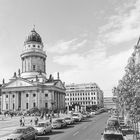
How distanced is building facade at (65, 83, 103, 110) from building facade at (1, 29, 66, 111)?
60.9m

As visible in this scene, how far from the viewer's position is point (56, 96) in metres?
111

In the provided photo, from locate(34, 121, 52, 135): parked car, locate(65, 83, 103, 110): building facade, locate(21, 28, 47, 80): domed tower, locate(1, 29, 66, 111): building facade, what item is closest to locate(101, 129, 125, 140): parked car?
locate(34, 121, 52, 135): parked car

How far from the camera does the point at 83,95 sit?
173875mm

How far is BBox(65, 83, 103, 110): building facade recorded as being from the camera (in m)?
172

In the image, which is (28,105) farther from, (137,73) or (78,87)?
(137,73)

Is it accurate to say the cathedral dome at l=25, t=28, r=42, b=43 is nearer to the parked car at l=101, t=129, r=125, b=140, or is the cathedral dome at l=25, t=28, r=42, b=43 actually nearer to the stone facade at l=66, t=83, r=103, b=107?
the stone facade at l=66, t=83, r=103, b=107

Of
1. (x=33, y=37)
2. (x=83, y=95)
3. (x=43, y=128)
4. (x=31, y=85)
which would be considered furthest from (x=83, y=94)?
(x=43, y=128)

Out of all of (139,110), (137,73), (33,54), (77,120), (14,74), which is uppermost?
(33,54)

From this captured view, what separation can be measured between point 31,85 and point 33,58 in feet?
43.4

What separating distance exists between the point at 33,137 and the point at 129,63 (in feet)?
39.1

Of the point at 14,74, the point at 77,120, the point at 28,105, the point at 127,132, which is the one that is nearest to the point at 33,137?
the point at 127,132

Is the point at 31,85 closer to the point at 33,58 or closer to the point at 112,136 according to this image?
the point at 33,58

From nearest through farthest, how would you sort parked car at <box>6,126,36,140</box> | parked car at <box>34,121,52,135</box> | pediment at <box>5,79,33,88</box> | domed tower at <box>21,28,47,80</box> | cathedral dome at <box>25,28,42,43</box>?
1. parked car at <box>6,126,36,140</box>
2. parked car at <box>34,121,52,135</box>
3. pediment at <box>5,79,33,88</box>
4. domed tower at <box>21,28,47,80</box>
5. cathedral dome at <box>25,28,42,43</box>

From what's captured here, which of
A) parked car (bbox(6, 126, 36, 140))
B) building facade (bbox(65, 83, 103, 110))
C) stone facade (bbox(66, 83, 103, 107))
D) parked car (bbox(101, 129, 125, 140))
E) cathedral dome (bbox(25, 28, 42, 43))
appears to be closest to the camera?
parked car (bbox(101, 129, 125, 140))
